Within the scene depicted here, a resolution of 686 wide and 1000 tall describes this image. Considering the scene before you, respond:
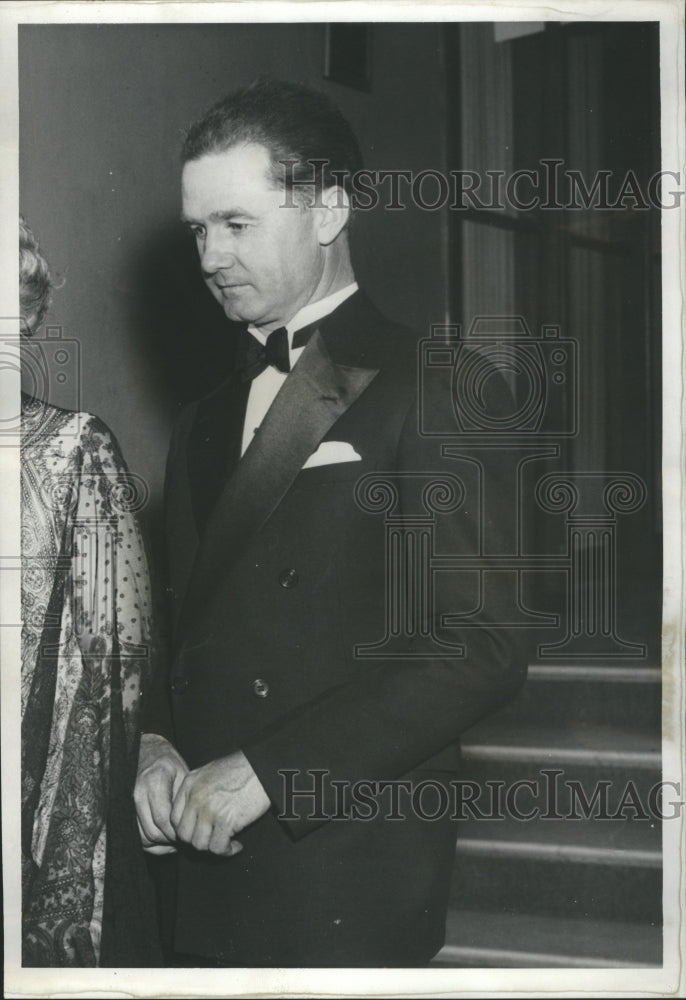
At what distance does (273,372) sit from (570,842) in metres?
0.88

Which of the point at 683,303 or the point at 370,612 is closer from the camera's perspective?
the point at 370,612

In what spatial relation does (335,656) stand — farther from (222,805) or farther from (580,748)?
(580,748)

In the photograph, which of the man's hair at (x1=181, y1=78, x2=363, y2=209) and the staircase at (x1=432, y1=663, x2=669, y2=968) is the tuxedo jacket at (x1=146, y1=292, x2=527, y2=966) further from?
the man's hair at (x1=181, y1=78, x2=363, y2=209)

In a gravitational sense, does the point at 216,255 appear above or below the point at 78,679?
above

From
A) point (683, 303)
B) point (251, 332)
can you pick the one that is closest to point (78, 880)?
point (251, 332)

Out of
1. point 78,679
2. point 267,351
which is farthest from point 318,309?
point 78,679

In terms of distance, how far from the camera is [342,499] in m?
1.52

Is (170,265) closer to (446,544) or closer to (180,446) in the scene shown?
(180,446)

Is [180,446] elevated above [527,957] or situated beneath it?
elevated above

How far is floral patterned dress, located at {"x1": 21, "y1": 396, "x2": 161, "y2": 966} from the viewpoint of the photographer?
160cm

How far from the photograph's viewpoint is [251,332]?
1584mm

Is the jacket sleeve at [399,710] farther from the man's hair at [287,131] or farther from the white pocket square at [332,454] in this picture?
the man's hair at [287,131]

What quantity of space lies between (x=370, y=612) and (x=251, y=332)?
0.48 meters

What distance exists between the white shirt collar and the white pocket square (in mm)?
159
